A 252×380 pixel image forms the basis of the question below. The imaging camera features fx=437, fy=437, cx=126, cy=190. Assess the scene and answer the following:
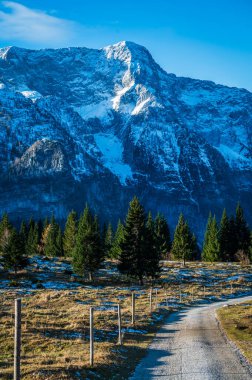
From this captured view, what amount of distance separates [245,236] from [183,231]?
18.8 meters

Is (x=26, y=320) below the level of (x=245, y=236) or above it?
below

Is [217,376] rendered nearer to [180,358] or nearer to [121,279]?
[180,358]

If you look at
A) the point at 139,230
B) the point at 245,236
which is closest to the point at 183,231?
the point at 245,236

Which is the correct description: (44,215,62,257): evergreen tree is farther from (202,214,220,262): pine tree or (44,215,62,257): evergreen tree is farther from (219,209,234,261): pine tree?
(219,209,234,261): pine tree

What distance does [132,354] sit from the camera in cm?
2052

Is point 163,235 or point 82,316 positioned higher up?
point 163,235

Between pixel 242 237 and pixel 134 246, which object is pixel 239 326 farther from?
pixel 242 237

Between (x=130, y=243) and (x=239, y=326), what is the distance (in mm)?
35748

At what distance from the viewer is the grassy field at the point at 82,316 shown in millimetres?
17547

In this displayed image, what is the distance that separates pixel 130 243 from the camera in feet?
209

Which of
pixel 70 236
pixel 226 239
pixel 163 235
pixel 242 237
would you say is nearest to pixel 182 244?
pixel 163 235

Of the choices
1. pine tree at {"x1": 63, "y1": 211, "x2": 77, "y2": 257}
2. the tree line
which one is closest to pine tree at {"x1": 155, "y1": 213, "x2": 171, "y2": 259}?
the tree line

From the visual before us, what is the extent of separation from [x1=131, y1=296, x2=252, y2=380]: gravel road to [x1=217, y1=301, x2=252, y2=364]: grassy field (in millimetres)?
571

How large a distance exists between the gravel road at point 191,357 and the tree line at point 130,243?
33209mm
